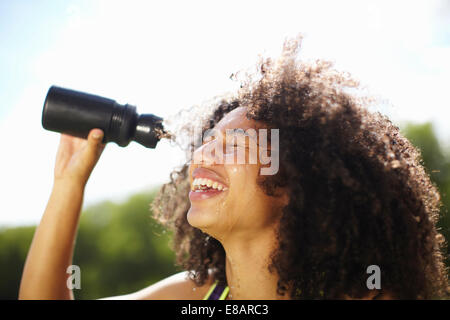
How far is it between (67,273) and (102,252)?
10.7 m

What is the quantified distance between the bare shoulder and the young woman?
1.10ft

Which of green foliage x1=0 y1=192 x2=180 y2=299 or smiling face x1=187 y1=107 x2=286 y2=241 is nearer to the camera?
smiling face x1=187 y1=107 x2=286 y2=241

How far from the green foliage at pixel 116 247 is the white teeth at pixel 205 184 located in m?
9.82

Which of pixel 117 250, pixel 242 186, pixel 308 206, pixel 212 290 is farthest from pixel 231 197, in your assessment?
pixel 117 250

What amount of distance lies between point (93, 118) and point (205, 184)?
731 mm

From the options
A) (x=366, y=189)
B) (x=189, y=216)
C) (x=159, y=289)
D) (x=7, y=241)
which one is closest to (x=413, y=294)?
(x=366, y=189)

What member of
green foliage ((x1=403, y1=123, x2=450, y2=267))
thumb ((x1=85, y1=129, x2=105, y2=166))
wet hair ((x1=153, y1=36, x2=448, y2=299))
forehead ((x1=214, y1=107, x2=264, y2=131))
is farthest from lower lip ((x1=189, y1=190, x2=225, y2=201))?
green foliage ((x1=403, y1=123, x2=450, y2=267))

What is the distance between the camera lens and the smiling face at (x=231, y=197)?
1.69 m

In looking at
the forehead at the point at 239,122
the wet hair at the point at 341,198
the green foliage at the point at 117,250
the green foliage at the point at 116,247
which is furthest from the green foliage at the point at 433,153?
the forehead at the point at 239,122

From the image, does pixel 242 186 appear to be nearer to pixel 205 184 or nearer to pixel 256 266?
→ pixel 205 184

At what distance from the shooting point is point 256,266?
177cm

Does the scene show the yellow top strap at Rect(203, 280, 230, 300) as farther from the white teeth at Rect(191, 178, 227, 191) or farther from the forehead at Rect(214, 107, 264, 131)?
the forehead at Rect(214, 107, 264, 131)

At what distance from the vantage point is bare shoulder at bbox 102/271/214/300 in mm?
2117

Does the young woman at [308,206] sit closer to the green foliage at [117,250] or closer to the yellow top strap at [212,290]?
Answer: the yellow top strap at [212,290]
